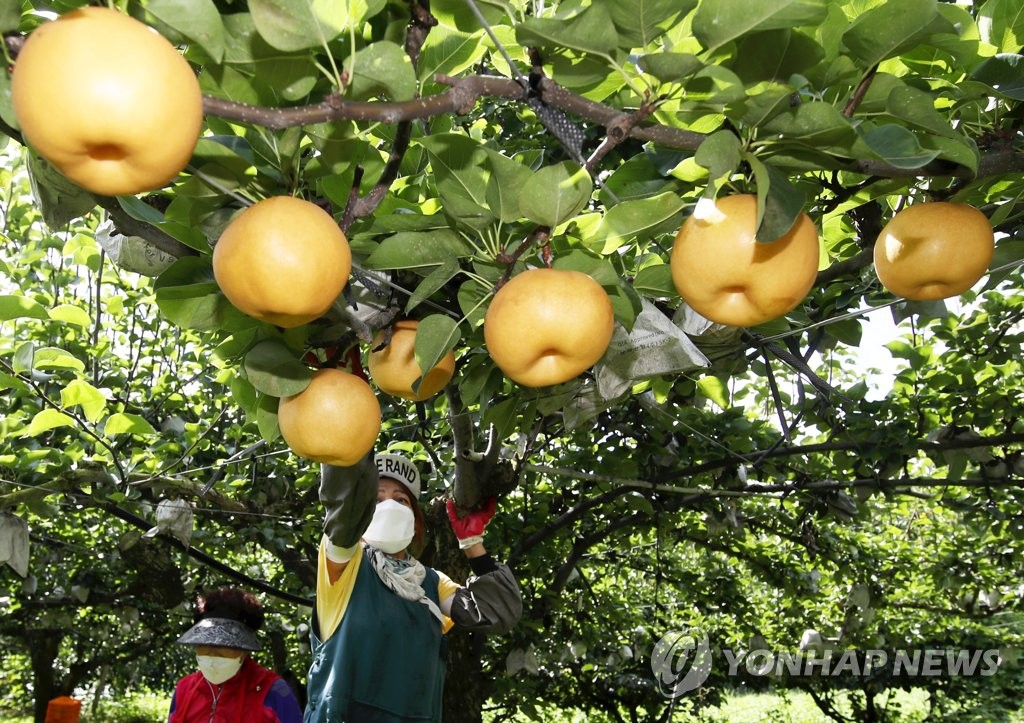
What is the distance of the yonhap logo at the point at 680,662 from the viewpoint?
7281 millimetres

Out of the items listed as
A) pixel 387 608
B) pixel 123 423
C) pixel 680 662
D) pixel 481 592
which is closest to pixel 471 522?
pixel 481 592

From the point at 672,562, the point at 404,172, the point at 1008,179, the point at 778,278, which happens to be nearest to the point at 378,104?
the point at 778,278

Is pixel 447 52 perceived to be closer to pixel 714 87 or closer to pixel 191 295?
pixel 714 87

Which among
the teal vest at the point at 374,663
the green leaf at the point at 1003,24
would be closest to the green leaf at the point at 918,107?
the green leaf at the point at 1003,24

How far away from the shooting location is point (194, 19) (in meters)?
0.97

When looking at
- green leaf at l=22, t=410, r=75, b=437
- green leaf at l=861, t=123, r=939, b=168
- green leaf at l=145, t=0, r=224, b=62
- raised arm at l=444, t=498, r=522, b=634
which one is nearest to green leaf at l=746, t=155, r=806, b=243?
green leaf at l=861, t=123, r=939, b=168

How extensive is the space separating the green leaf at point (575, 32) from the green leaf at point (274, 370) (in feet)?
2.42

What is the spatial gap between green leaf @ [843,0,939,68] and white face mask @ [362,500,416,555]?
8.90 ft

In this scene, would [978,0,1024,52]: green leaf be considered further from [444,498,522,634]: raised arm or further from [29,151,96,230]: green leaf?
[444,498,522,634]: raised arm

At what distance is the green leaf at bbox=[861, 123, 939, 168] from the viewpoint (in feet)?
3.57

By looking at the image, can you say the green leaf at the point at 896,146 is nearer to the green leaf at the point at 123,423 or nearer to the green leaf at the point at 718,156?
the green leaf at the point at 718,156

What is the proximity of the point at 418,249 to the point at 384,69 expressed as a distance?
1.25 feet

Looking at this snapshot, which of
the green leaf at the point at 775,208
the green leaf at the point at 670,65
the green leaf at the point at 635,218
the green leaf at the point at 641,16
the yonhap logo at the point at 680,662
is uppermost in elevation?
the yonhap logo at the point at 680,662

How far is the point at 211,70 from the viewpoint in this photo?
1.16m
